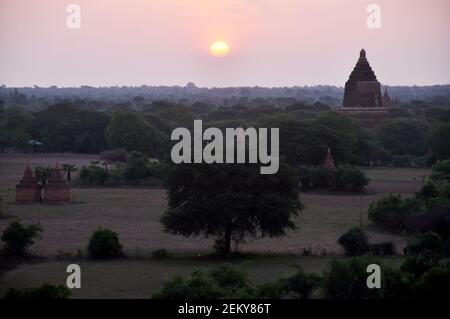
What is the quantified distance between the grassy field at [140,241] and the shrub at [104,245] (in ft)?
1.06

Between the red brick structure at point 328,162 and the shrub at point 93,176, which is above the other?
the red brick structure at point 328,162

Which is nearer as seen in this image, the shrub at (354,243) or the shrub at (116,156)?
the shrub at (354,243)

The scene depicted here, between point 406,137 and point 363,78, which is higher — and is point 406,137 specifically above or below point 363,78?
below

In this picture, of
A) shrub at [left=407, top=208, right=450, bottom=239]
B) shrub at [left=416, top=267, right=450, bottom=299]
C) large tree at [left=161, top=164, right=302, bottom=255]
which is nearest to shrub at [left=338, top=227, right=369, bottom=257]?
large tree at [left=161, top=164, right=302, bottom=255]

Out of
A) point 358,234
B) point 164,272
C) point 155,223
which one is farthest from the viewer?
point 155,223

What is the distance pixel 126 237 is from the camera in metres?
24.1

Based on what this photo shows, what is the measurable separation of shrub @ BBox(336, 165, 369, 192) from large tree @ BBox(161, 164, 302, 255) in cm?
1338

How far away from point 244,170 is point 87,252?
432 cm

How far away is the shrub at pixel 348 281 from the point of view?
617 inches

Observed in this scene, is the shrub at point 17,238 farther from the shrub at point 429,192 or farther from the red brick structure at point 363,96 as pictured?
the red brick structure at point 363,96

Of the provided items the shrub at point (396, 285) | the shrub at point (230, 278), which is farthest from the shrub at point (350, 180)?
the shrub at point (230, 278)
